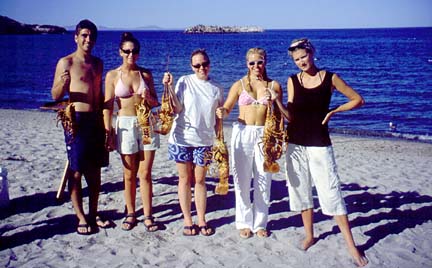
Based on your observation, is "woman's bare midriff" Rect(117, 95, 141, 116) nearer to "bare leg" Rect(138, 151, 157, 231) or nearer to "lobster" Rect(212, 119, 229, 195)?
"bare leg" Rect(138, 151, 157, 231)

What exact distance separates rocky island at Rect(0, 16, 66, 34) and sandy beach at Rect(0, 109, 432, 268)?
170680mm

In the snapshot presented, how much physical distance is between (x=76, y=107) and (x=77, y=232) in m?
1.68

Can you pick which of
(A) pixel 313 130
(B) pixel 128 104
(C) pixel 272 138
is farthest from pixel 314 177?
(B) pixel 128 104

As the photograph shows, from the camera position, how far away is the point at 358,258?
4.53 metres

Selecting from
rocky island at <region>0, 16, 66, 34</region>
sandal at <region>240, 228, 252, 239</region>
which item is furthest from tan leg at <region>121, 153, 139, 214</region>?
rocky island at <region>0, 16, 66, 34</region>

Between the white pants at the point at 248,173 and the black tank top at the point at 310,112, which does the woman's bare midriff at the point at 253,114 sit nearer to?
the white pants at the point at 248,173

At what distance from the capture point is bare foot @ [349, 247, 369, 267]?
4.49 metres

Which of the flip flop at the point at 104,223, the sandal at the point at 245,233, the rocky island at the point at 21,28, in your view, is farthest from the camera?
the rocky island at the point at 21,28

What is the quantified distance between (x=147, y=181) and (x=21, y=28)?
18308 cm

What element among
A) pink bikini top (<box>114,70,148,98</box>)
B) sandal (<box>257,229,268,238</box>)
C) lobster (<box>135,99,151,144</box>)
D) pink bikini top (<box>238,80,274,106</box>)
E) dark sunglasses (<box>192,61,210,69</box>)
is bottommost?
sandal (<box>257,229,268,238</box>)

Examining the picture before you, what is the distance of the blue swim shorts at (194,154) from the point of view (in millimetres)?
4875

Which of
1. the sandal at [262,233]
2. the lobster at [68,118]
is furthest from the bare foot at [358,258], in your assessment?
the lobster at [68,118]

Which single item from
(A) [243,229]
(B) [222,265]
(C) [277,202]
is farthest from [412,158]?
(B) [222,265]

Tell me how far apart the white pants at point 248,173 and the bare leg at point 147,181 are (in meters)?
1.07
